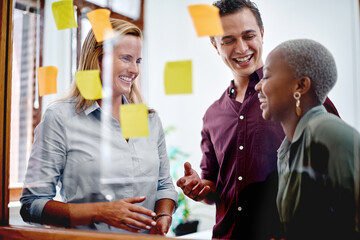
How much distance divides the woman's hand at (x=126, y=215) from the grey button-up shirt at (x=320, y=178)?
413 millimetres

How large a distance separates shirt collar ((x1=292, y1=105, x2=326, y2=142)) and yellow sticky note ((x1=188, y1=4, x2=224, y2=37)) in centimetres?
32

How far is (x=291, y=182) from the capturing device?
35.8 inches

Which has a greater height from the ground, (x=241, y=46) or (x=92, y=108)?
(x=241, y=46)

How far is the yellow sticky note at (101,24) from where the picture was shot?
1231 millimetres

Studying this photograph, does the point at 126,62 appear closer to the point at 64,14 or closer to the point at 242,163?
the point at 64,14

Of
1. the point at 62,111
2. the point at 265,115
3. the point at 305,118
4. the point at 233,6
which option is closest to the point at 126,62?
the point at 62,111

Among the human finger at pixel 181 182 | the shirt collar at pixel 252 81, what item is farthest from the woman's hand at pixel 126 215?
the shirt collar at pixel 252 81

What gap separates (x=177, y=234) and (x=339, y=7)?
0.74 m

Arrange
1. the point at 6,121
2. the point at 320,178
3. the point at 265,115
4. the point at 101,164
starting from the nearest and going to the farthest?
the point at 320,178, the point at 265,115, the point at 101,164, the point at 6,121

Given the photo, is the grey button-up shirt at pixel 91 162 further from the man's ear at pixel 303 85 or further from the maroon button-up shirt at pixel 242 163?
the man's ear at pixel 303 85

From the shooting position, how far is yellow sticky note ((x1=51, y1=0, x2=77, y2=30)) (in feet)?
4.32

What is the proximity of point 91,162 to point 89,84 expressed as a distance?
0.26 m

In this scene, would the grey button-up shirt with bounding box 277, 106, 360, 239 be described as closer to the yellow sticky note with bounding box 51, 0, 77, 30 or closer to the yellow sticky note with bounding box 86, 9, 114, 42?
the yellow sticky note with bounding box 86, 9, 114, 42

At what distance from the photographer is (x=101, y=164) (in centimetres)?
121
